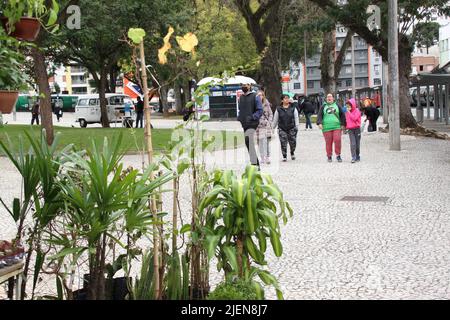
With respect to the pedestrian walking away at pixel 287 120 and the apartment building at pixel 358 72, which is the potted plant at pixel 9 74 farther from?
the apartment building at pixel 358 72

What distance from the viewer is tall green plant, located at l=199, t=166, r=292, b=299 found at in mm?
3676

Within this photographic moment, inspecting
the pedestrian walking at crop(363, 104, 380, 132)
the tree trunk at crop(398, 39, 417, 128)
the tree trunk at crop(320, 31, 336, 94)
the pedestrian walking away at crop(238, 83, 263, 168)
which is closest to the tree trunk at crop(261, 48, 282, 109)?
the tree trunk at crop(320, 31, 336, 94)

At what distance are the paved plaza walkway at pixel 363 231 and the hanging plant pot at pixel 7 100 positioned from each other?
1973 mm

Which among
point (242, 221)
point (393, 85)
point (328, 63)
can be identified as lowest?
point (242, 221)

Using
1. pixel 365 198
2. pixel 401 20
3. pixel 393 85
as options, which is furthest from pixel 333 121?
pixel 401 20

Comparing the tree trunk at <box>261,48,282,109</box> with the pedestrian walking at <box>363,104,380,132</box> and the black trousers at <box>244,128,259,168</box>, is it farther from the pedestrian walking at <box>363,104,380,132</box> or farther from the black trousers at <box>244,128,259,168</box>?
the black trousers at <box>244,128,259,168</box>

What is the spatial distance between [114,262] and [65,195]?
0.64 metres

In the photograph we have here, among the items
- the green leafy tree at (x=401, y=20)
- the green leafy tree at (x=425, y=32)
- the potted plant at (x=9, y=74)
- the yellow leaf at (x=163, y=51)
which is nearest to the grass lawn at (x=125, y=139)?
the potted plant at (x=9, y=74)

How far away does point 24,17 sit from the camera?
471 cm

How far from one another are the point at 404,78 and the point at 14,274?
25405mm

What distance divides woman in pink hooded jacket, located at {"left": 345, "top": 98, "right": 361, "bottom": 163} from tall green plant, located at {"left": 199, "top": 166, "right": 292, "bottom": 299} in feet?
45.7

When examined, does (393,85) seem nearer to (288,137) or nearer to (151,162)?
(288,137)

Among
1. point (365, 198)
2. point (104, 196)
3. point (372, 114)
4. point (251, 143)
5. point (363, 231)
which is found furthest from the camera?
point (372, 114)
